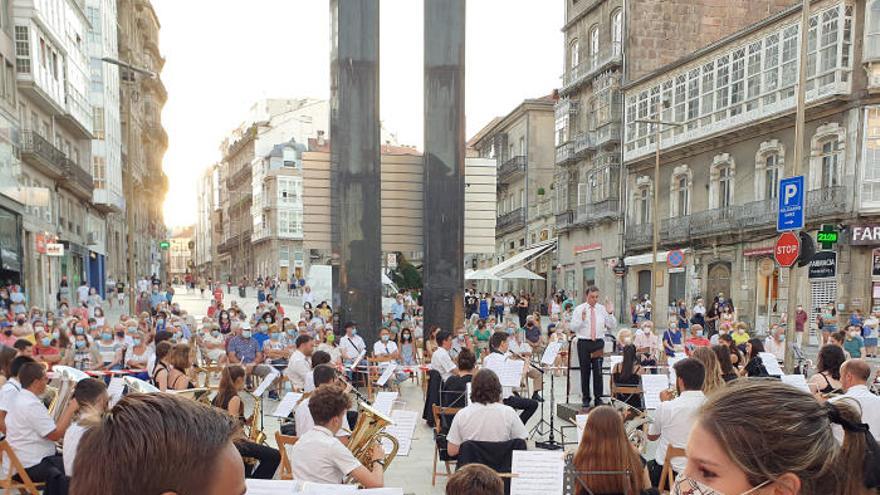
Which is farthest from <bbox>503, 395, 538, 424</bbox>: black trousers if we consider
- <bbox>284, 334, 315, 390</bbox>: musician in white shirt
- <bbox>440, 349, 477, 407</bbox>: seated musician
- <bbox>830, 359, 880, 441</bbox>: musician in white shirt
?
<bbox>830, 359, 880, 441</bbox>: musician in white shirt

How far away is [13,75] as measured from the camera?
25719 mm

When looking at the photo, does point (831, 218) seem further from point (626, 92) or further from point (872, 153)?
point (626, 92)

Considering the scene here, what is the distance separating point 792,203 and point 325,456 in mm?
9701

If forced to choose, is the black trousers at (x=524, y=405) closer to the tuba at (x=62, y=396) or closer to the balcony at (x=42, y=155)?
the tuba at (x=62, y=396)

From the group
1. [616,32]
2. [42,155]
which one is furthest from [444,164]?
[616,32]

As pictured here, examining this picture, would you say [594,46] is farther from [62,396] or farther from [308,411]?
[62,396]

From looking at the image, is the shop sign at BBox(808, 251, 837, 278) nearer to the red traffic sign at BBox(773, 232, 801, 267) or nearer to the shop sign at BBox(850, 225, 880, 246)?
the shop sign at BBox(850, 225, 880, 246)

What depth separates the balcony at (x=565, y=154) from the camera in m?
38.6

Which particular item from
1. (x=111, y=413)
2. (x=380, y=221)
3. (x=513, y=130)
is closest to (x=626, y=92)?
(x=513, y=130)

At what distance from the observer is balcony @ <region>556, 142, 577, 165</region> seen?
127ft

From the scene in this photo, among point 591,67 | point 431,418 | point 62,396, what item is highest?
point 591,67

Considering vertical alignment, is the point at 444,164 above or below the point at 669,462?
above

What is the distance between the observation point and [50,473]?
5.18 meters

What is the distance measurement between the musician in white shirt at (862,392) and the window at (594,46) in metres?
33.7
